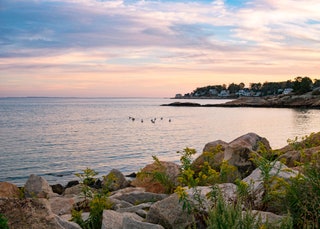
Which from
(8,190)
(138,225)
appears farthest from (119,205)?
(8,190)

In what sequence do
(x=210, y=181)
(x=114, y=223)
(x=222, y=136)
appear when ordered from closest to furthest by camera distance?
(x=114, y=223), (x=210, y=181), (x=222, y=136)

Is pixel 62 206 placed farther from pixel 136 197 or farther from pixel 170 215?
pixel 170 215

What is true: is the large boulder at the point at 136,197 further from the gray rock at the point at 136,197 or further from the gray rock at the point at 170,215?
the gray rock at the point at 170,215

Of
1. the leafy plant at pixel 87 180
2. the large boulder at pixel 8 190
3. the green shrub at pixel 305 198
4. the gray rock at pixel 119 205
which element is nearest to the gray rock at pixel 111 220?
the leafy plant at pixel 87 180

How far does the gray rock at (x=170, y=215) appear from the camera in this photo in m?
6.90

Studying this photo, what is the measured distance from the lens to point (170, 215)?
22.9 feet

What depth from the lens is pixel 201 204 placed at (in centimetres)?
664

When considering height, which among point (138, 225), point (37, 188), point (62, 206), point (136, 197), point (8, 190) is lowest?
point (37, 188)

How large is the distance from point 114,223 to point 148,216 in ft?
1.98

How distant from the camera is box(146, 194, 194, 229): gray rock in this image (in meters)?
6.90

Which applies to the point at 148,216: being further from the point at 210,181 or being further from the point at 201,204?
the point at 210,181

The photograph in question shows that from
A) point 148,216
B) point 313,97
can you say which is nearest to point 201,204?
point 148,216

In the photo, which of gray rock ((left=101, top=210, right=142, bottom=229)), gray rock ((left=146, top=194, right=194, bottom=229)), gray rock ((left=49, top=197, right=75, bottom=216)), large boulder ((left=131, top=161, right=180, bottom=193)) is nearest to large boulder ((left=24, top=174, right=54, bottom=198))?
large boulder ((left=131, top=161, right=180, bottom=193))

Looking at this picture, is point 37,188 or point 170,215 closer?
point 170,215
